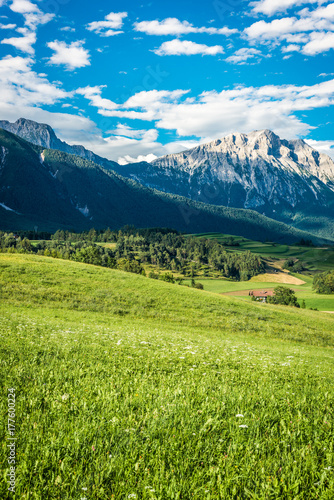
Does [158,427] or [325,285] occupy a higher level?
[158,427]

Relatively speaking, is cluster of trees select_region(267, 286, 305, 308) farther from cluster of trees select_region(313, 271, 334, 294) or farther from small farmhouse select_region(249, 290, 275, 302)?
cluster of trees select_region(313, 271, 334, 294)

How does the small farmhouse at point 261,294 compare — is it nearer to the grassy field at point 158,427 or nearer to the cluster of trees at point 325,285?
the cluster of trees at point 325,285

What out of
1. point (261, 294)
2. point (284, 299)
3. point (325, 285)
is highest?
point (325, 285)

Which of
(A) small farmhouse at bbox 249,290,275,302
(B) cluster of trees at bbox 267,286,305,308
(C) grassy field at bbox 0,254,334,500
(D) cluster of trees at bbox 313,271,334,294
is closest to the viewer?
(C) grassy field at bbox 0,254,334,500

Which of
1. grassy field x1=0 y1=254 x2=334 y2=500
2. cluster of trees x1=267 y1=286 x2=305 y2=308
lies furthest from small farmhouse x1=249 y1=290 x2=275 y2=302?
grassy field x1=0 y1=254 x2=334 y2=500

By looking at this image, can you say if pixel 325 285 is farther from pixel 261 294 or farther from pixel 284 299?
pixel 284 299

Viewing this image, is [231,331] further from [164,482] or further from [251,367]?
[164,482]

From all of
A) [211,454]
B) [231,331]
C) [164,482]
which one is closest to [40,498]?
[164,482]

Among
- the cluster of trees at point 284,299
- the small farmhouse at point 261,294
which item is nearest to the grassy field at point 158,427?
the cluster of trees at point 284,299

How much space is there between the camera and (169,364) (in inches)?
397

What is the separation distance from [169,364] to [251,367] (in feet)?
11.7

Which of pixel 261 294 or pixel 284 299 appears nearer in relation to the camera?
pixel 284 299

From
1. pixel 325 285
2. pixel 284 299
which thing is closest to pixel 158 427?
pixel 284 299

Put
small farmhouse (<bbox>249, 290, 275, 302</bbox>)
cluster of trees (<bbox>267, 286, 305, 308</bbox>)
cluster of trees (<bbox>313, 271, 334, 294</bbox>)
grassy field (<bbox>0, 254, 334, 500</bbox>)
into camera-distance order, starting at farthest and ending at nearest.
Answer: cluster of trees (<bbox>313, 271, 334, 294</bbox>) → small farmhouse (<bbox>249, 290, 275, 302</bbox>) → cluster of trees (<bbox>267, 286, 305, 308</bbox>) → grassy field (<bbox>0, 254, 334, 500</bbox>)
